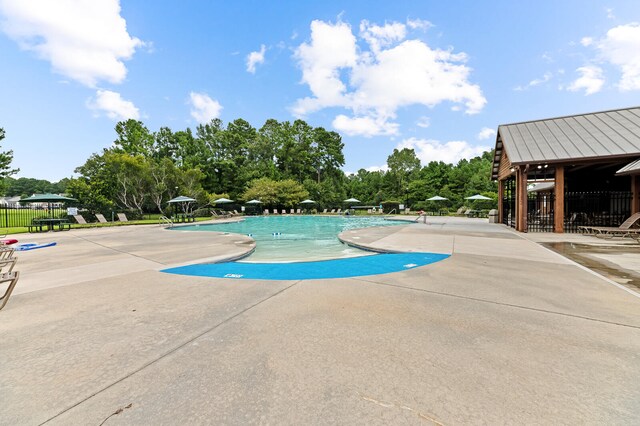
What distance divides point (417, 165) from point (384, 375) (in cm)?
5408

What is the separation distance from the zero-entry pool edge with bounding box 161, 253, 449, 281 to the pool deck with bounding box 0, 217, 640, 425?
0.78 metres

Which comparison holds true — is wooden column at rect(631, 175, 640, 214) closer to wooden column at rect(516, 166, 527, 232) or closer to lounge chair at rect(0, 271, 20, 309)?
wooden column at rect(516, 166, 527, 232)

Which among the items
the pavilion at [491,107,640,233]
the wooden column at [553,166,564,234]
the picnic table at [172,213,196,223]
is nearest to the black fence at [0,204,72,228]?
the picnic table at [172,213,196,223]

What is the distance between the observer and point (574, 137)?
1340 centimetres

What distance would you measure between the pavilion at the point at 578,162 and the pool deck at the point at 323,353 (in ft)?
32.4

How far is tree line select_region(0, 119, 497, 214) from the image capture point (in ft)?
90.5

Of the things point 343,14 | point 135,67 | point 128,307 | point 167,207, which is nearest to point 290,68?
point 343,14

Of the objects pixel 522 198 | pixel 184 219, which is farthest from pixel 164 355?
pixel 184 219

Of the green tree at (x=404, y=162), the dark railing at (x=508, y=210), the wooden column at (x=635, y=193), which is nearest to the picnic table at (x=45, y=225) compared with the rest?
the dark railing at (x=508, y=210)

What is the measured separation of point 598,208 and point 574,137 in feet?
21.0

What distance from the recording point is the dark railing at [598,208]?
46.1 ft

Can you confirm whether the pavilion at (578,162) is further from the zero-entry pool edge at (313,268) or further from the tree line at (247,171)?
the tree line at (247,171)

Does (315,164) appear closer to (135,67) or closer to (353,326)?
(135,67)

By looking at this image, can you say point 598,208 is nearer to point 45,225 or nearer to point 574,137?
point 574,137
